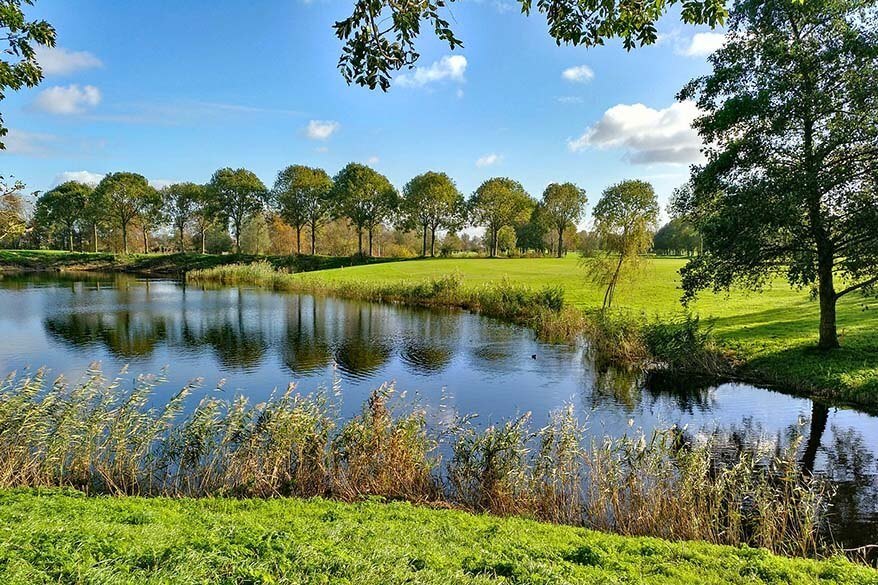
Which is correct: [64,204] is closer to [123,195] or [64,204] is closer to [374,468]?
[123,195]

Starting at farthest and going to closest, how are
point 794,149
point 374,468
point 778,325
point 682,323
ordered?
point 778,325 < point 682,323 < point 794,149 < point 374,468

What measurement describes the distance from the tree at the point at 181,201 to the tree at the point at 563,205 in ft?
179

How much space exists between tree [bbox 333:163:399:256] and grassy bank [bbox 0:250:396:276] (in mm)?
7656

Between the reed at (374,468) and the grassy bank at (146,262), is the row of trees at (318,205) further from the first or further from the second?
the reed at (374,468)

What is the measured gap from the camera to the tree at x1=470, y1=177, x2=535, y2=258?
75000 mm

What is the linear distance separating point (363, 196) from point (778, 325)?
5757cm

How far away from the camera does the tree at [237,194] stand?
2933 inches

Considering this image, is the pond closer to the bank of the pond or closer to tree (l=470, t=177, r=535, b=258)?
the bank of the pond

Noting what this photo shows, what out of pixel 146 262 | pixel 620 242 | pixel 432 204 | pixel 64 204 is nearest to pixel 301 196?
pixel 432 204

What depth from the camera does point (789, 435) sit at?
13.1 m

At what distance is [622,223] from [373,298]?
22.3 meters

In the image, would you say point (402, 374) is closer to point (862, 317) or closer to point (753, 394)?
point (753, 394)

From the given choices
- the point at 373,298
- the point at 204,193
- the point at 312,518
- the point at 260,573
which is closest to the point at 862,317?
the point at 312,518

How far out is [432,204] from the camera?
2896 inches
